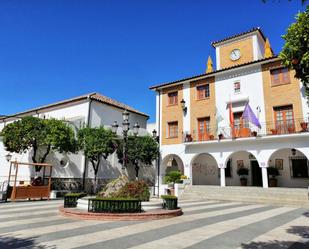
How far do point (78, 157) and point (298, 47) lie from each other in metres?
19.8

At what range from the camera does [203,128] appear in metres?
21.5

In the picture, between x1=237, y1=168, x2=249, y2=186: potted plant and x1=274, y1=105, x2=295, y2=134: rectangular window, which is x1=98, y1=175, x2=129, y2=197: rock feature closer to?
x1=274, y1=105, x2=295, y2=134: rectangular window

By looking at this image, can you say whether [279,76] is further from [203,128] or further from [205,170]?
[205,170]

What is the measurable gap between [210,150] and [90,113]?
10.6 meters

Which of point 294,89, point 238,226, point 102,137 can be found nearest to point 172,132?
point 102,137

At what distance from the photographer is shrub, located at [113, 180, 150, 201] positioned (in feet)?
35.0

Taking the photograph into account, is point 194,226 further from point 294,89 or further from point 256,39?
point 256,39

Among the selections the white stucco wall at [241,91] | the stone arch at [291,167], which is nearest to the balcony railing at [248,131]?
the white stucco wall at [241,91]

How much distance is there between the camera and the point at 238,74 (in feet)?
67.1

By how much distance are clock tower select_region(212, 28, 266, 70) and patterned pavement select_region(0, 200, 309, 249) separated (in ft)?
52.2

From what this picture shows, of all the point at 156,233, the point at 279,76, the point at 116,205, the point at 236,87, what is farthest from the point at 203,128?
the point at 156,233

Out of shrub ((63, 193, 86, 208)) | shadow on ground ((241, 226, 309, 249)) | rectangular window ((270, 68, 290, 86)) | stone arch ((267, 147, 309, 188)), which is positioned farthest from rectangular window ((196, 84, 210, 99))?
shadow on ground ((241, 226, 309, 249))

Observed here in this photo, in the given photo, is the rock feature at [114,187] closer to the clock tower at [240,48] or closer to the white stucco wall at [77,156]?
the white stucco wall at [77,156]

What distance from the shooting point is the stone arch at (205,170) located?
74.3 ft
